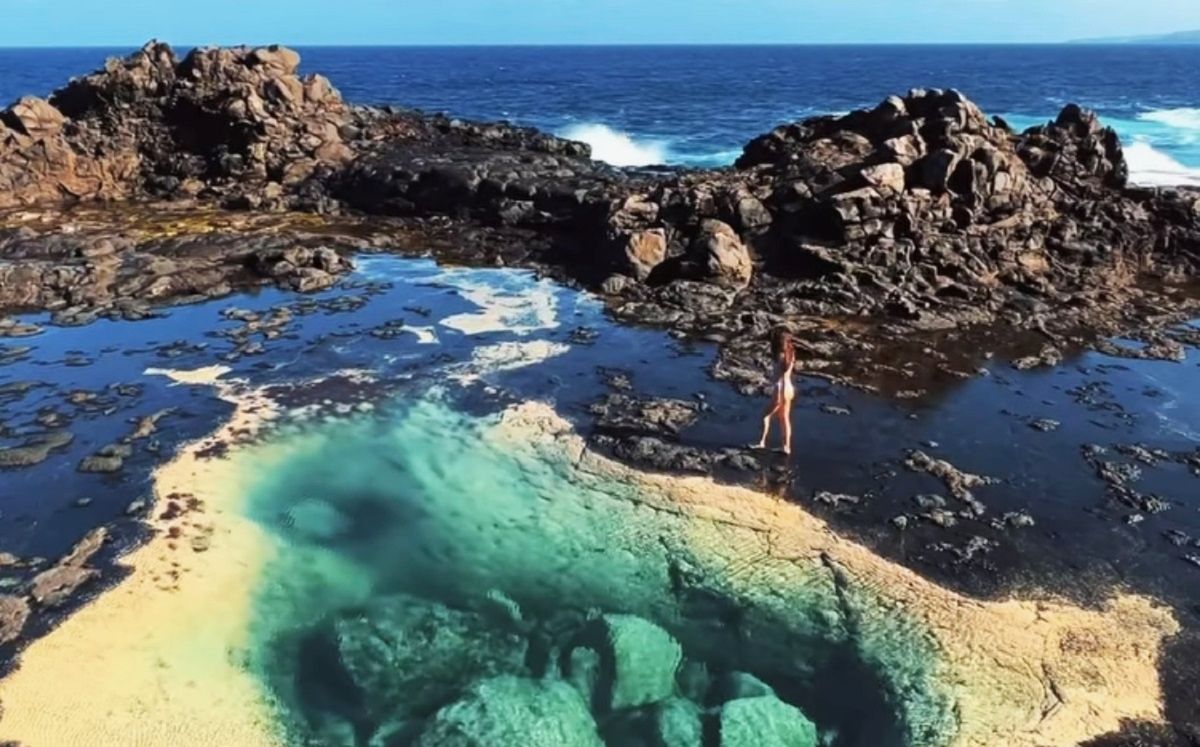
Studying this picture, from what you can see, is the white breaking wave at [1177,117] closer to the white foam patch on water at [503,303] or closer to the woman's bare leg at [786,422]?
the white foam patch on water at [503,303]

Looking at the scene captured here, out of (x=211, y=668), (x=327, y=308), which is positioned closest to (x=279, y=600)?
(x=211, y=668)

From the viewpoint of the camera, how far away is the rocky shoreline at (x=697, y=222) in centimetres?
3006

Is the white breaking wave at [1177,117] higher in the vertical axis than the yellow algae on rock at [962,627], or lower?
lower

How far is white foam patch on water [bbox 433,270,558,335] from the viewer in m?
28.7

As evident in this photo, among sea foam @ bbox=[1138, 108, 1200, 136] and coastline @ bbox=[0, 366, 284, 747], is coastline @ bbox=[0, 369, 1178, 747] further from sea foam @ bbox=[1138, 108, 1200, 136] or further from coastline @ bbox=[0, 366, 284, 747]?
sea foam @ bbox=[1138, 108, 1200, 136]

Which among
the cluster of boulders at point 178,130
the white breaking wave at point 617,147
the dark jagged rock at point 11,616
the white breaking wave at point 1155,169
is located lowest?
the white breaking wave at point 1155,169

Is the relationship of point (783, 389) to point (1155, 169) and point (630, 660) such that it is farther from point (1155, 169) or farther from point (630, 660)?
point (1155, 169)

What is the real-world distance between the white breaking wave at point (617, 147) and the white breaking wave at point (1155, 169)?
29.4m

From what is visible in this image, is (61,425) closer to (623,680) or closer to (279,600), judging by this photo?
(279,600)

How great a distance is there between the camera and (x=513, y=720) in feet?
42.6

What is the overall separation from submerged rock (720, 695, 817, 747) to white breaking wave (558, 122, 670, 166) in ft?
173

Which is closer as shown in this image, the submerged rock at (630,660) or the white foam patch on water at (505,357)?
the submerged rock at (630,660)

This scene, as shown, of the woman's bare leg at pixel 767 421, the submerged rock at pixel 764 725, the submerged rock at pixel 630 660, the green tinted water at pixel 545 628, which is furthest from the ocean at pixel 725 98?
the submerged rock at pixel 764 725

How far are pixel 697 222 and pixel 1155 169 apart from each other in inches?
1586
